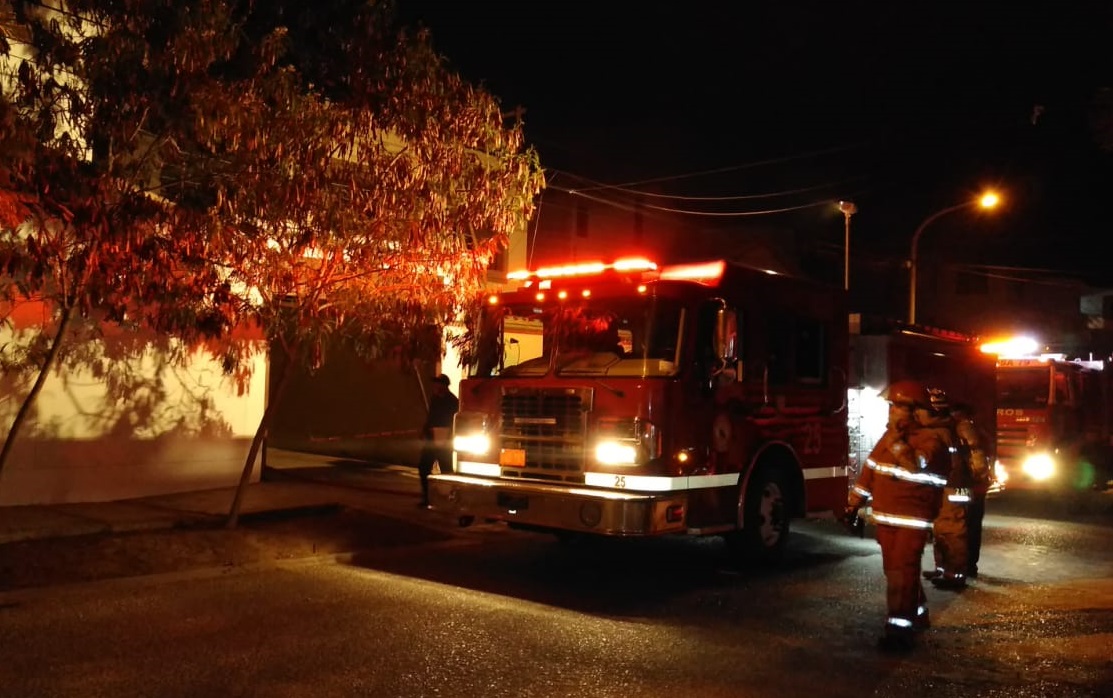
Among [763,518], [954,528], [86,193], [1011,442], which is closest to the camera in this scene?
[86,193]

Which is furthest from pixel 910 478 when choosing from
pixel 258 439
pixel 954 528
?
pixel 258 439

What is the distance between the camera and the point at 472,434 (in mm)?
8938

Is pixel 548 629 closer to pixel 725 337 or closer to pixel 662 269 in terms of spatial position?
pixel 725 337

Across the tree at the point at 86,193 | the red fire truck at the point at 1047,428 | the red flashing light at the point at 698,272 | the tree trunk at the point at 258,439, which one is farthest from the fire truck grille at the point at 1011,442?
the tree at the point at 86,193

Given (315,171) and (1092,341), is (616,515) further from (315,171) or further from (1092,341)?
(1092,341)

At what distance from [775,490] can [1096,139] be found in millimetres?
5539

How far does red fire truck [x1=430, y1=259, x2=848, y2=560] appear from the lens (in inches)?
309

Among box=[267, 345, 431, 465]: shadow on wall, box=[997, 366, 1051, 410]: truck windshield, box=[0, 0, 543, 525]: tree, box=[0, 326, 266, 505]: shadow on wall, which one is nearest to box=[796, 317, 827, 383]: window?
box=[0, 0, 543, 525]: tree

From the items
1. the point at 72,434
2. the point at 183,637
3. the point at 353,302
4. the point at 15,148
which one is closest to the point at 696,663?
the point at 183,637

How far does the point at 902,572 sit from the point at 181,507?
7748 mm

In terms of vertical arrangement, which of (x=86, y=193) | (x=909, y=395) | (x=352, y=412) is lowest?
(x=352, y=412)

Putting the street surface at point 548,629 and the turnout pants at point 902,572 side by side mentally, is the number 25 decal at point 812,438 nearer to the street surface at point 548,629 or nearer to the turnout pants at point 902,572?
the street surface at point 548,629

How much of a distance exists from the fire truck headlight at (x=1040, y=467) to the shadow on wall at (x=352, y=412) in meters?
9.66

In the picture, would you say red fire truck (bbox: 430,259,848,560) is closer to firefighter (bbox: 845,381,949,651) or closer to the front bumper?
the front bumper
